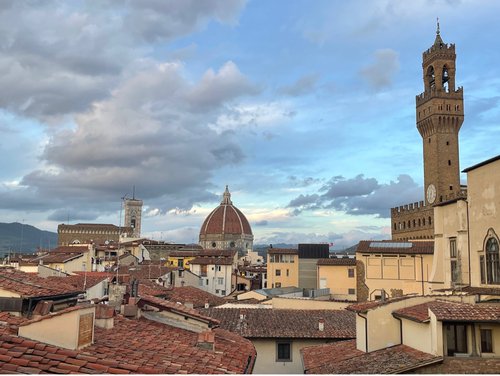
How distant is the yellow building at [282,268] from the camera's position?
192 ft

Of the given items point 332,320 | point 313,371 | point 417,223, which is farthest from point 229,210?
point 313,371

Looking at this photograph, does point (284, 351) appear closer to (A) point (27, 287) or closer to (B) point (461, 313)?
(B) point (461, 313)

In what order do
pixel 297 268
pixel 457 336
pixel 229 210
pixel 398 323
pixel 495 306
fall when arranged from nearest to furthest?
1. pixel 457 336
2. pixel 495 306
3. pixel 398 323
4. pixel 297 268
5. pixel 229 210

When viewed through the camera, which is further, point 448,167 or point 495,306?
point 448,167

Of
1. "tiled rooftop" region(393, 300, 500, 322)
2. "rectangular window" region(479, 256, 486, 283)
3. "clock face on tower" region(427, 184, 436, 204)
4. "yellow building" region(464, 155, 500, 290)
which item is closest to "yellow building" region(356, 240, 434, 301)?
"clock face on tower" region(427, 184, 436, 204)

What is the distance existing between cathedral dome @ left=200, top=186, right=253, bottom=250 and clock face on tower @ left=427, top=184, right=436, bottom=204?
65.4m

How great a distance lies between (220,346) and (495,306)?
781 cm

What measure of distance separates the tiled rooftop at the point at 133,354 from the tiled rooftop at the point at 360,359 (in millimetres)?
3106

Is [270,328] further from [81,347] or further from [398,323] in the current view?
[81,347]

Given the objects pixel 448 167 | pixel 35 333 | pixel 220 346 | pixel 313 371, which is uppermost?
pixel 448 167

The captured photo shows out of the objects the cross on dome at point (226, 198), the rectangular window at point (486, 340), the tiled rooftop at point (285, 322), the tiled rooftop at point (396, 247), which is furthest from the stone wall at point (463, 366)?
the cross on dome at point (226, 198)

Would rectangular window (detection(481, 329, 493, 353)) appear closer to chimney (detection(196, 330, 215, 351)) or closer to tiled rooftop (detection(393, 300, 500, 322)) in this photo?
tiled rooftop (detection(393, 300, 500, 322))

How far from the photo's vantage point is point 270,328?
79.8ft

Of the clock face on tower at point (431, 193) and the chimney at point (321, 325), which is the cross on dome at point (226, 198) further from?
the chimney at point (321, 325)
